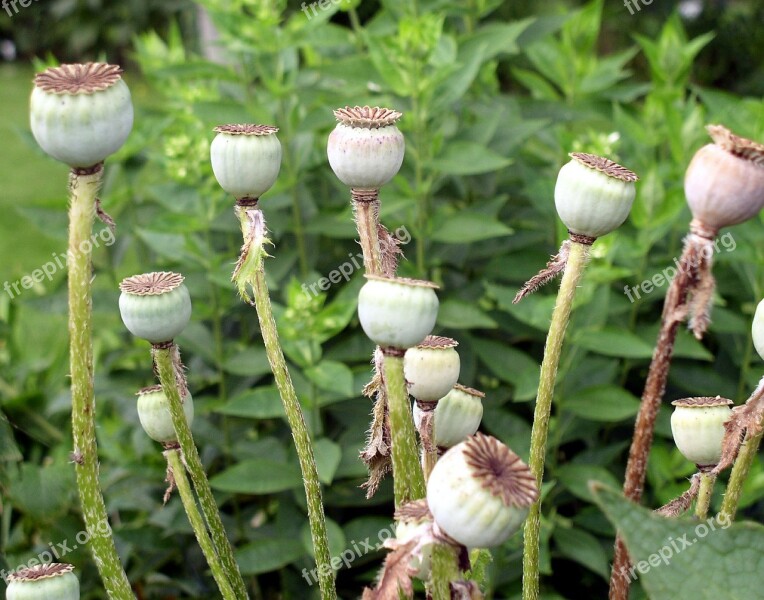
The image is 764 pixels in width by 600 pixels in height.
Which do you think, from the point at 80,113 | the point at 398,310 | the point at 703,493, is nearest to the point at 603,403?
the point at 703,493

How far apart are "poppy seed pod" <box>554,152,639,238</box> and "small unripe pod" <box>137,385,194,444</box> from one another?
0.34 meters

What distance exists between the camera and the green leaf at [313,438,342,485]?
149 centimetres

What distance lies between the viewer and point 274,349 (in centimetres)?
72

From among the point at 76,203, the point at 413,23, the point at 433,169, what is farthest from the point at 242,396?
the point at 76,203

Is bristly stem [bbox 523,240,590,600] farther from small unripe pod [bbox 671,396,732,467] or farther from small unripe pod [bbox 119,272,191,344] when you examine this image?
small unripe pod [bbox 119,272,191,344]

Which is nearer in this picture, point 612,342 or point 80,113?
point 80,113

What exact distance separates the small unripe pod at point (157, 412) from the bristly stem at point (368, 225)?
8.4 inches

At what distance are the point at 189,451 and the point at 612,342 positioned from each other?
91cm

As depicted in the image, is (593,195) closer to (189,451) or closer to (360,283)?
(189,451)

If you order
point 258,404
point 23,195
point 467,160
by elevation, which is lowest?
point 23,195

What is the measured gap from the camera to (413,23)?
5.45 ft

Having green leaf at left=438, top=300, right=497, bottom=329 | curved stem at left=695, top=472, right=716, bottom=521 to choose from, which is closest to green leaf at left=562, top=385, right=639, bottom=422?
green leaf at left=438, top=300, right=497, bottom=329

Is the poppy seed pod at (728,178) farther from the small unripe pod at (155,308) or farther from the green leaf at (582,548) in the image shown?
the green leaf at (582,548)

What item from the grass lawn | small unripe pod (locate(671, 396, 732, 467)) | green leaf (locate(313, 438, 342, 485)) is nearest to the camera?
small unripe pod (locate(671, 396, 732, 467))
